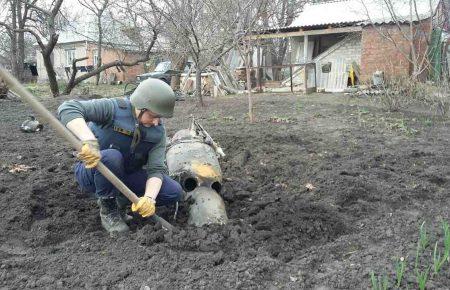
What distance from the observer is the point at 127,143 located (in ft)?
11.0

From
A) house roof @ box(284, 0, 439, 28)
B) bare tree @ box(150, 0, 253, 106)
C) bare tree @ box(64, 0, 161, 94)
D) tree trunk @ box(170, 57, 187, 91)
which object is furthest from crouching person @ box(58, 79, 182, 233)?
tree trunk @ box(170, 57, 187, 91)

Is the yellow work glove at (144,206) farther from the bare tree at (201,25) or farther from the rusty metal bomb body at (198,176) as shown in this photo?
the bare tree at (201,25)

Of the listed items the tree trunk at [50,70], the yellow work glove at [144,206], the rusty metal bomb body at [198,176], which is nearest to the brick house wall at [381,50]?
the tree trunk at [50,70]

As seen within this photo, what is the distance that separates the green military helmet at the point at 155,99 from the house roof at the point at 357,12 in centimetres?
1329

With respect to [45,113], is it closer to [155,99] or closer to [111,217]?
[155,99]

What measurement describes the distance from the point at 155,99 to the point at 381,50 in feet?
45.3

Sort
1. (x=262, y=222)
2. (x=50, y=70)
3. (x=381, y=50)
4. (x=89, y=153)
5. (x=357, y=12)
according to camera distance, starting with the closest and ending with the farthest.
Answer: (x=89, y=153) → (x=262, y=222) → (x=50, y=70) → (x=381, y=50) → (x=357, y=12)

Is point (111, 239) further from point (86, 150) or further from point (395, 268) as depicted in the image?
point (395, 268)

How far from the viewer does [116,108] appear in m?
3.22

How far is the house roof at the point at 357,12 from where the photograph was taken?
52.3 ft

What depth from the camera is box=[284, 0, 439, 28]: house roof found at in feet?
52.3


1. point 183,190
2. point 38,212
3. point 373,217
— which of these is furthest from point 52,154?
point 373,217

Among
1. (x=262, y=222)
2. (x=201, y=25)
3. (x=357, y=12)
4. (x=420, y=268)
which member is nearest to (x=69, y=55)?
(x=357, y=12)

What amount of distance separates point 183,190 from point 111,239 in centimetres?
92
